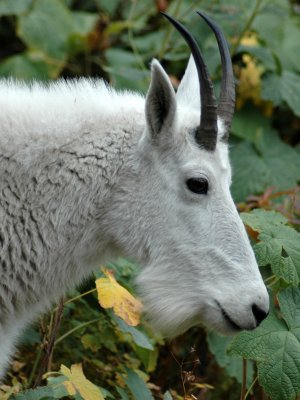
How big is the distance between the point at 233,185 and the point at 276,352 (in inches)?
108

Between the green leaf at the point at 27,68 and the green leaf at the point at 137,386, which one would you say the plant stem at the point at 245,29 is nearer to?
the green leaf at the point at 27,68

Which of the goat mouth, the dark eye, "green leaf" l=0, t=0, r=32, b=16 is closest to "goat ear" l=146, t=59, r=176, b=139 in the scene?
the dark eye

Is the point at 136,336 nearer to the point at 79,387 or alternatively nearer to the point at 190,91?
the point at 79,387

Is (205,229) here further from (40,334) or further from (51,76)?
(51,76)

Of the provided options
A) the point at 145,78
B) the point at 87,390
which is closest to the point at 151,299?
the point at 87,390

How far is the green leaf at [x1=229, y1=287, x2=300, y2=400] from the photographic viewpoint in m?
4.32

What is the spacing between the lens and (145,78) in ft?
23.4

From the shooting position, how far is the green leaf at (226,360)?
533 centimetres

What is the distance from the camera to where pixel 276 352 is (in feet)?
14.2

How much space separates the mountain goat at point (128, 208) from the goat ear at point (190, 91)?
0.87 feet

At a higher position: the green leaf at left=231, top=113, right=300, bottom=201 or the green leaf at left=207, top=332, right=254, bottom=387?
the green leaf at left=231, top=113, right=300, bottom=201

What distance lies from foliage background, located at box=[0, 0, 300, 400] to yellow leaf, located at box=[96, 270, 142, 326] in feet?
1.23

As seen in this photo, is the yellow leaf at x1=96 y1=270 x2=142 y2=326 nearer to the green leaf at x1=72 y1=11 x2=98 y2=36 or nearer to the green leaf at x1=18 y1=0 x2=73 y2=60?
the green leaf at x1=18 y1=0 x2=73 y2=60

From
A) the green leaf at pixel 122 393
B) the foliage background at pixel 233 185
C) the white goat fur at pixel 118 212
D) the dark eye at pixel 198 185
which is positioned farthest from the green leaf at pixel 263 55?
the green leaf at pixel 122 393
